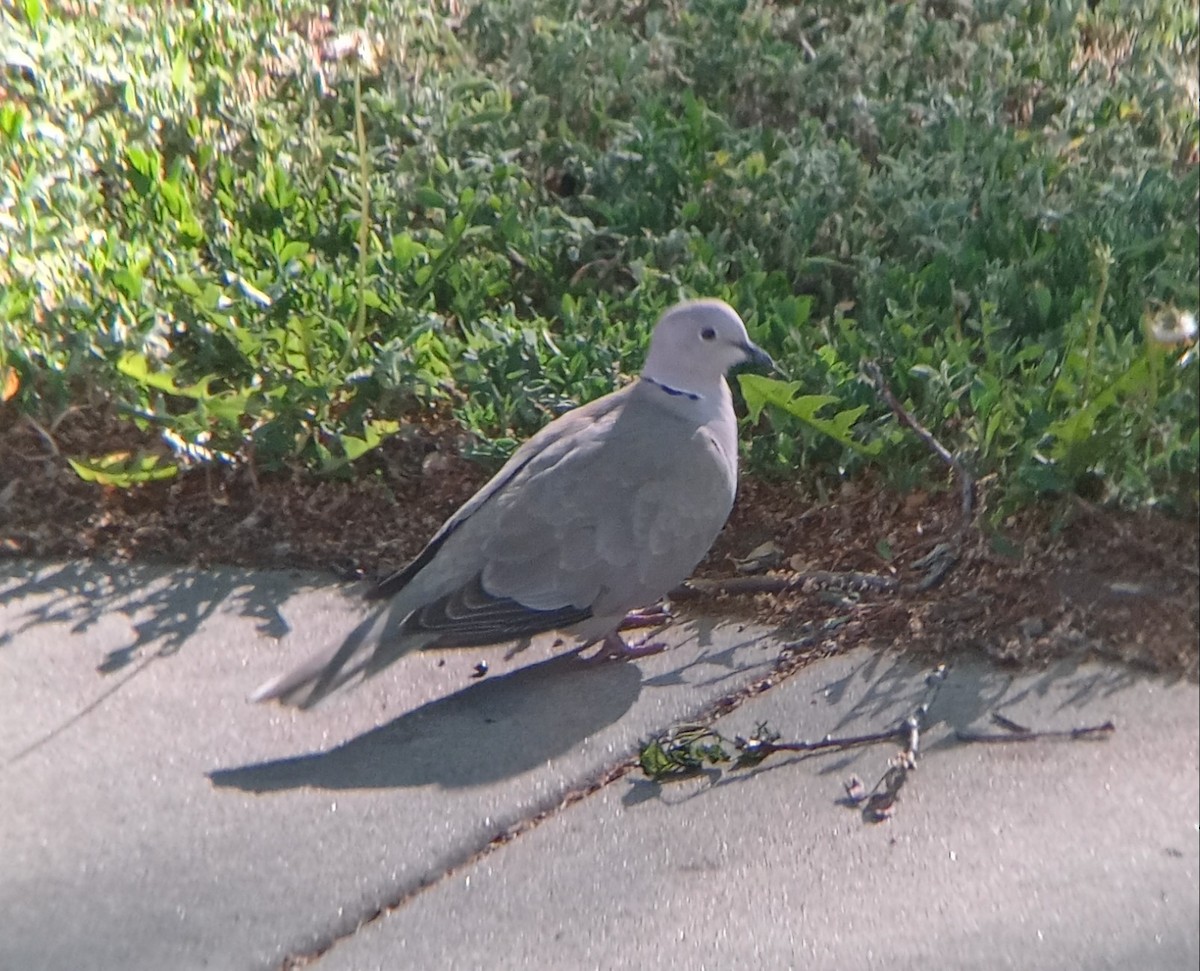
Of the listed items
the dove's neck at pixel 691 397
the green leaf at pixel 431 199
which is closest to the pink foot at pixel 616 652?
the dove's neck at pixel 691 397

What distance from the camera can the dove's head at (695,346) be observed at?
11.8ft

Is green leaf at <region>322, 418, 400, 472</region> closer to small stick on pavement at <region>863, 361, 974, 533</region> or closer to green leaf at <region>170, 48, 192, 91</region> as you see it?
small stick on pavement at <region>863, 361, 974, 533</region>

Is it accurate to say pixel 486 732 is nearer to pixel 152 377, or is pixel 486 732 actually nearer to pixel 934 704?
pixel 934 704

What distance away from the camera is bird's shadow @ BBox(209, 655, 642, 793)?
2949mm

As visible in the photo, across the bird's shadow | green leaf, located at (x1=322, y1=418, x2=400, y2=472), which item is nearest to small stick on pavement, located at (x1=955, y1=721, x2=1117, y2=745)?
the bird's shadow

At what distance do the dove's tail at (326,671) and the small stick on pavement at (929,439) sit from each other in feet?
4.48

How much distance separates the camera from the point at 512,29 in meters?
5.54

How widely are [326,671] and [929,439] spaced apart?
1534mm

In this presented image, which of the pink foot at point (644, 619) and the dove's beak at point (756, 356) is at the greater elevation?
the dove's beak at point (756, 356)

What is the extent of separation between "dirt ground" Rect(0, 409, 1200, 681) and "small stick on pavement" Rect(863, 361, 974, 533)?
50 millimetres

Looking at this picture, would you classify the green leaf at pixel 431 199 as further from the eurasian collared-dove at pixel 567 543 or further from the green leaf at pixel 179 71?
the eurasian collared-dove at pixel 567 543

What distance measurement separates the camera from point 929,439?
139 inches

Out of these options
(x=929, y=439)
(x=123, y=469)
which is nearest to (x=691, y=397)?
(x=929, y=439)

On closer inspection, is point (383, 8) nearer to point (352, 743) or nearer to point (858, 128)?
point (858, 128)
